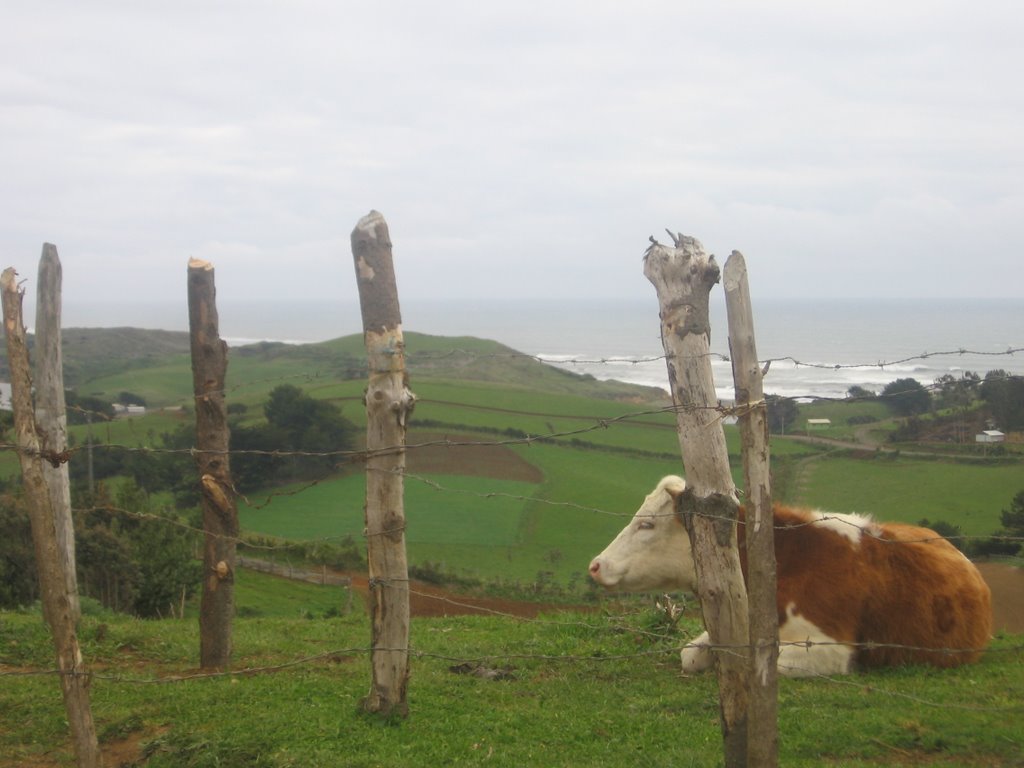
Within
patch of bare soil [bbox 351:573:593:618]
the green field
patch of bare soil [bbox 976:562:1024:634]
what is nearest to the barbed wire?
patch of bare soil [bbox 976:562:1024:634]

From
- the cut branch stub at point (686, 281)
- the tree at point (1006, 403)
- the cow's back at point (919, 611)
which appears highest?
the cut branch stub at point (686, 281)

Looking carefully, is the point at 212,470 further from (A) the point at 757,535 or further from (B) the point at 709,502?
(A) the point at 757,535

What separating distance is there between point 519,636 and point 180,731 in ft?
14.2

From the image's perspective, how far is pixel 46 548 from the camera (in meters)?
4.62

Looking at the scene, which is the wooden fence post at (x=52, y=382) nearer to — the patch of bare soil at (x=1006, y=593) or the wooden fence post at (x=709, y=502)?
the wooden fence post at (x=709, y=502)

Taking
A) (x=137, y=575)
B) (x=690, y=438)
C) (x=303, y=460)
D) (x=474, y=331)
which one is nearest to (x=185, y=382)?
(x=303, y=460)

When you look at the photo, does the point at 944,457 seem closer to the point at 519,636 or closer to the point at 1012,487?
the point at 1012,487

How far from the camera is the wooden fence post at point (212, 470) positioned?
7.20 meters

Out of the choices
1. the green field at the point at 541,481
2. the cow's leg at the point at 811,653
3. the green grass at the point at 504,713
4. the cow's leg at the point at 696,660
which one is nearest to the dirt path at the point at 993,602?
the green grass at the point at 504,713

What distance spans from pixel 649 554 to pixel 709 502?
2812 mm

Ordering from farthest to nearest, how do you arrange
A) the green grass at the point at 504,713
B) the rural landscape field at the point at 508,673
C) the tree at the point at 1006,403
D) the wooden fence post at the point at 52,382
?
the tree at the point at 1006,403 < the wooden fence post at the point at 52,382 < the rural landscape field at the point at 508,673 < the green grass at the point at 504,713

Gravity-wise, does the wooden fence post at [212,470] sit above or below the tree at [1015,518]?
above

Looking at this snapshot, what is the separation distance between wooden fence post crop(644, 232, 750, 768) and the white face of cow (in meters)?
2.59

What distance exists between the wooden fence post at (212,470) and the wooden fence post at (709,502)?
12.9 ft
